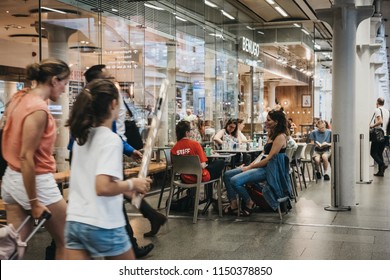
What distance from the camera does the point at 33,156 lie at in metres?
2.78

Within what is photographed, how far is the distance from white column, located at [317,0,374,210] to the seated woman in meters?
1.15

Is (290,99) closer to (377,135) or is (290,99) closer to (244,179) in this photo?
(377,135)

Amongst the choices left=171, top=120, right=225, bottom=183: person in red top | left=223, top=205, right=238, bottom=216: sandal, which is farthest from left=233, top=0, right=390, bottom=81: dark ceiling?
left=223, top=205, right=238, bottom=216: sandal

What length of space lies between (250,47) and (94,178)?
13.7 metres

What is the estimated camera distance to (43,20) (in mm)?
7637

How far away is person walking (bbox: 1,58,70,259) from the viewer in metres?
2.75

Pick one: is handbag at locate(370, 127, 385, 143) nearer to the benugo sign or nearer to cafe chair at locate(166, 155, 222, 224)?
the benugo sign

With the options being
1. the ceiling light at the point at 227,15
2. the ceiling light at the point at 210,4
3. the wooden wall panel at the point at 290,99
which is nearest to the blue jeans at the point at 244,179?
the ceiling light at the point at 210,4

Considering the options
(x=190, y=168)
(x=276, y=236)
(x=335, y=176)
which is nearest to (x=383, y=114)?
(x=335, y=176)

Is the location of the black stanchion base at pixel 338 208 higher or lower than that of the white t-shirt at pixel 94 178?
lower

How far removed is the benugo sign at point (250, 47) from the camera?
1491 centimetres

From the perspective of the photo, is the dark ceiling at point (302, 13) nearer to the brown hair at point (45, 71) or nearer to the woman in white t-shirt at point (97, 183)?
the brown hair at point (45, 71)

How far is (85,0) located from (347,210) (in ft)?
16.3

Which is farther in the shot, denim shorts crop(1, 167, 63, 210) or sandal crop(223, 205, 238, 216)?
sandal crop(223, 205, 238, 216)
